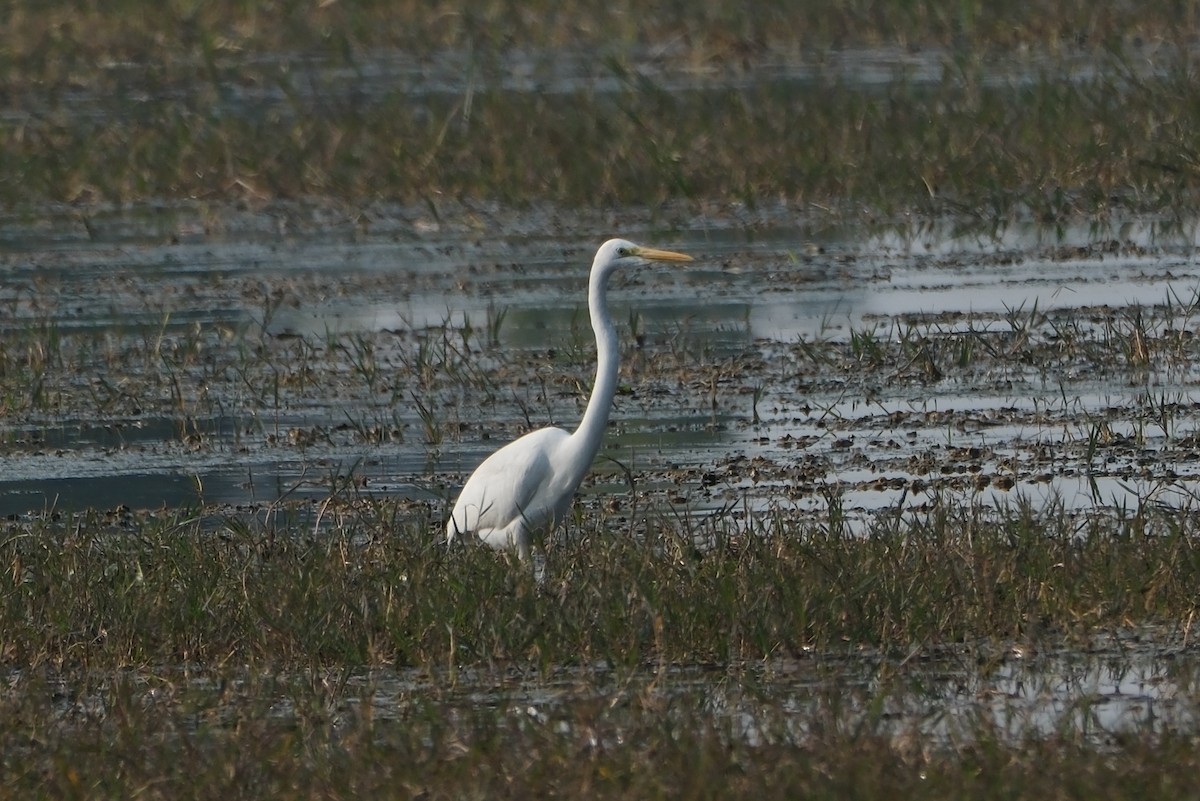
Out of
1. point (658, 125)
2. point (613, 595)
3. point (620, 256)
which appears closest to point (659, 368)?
point (620, 256)

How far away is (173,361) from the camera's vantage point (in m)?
11.7

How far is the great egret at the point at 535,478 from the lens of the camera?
7895mm

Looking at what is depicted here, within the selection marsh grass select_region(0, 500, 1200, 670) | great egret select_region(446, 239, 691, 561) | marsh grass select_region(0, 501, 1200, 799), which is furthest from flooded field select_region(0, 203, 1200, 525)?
marsh grass select_region(0, 501, 1200, 799)

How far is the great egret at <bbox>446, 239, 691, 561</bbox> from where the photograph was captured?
25.9 feet

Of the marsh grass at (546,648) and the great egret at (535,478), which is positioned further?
the great egret at (535,478)

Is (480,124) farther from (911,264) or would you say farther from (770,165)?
(911,264)

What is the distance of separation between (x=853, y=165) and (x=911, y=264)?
217 centimetres

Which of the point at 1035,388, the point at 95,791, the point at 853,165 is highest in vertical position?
the point at 853,165

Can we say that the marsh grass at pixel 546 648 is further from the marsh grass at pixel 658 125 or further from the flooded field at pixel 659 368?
the marsh grass at pixel 658 125

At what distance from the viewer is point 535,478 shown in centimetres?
796

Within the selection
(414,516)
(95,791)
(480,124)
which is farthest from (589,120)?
(95,791)

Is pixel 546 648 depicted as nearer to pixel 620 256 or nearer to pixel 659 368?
pixel 620 256

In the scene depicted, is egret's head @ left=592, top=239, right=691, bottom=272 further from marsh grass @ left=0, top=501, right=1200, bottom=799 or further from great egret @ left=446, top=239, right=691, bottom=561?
marsh grass @ left=0, top=501, right=1200, bottom=799

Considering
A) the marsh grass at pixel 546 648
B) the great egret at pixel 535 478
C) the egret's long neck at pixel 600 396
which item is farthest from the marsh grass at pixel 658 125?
the marsh grass at pixel 546 648
